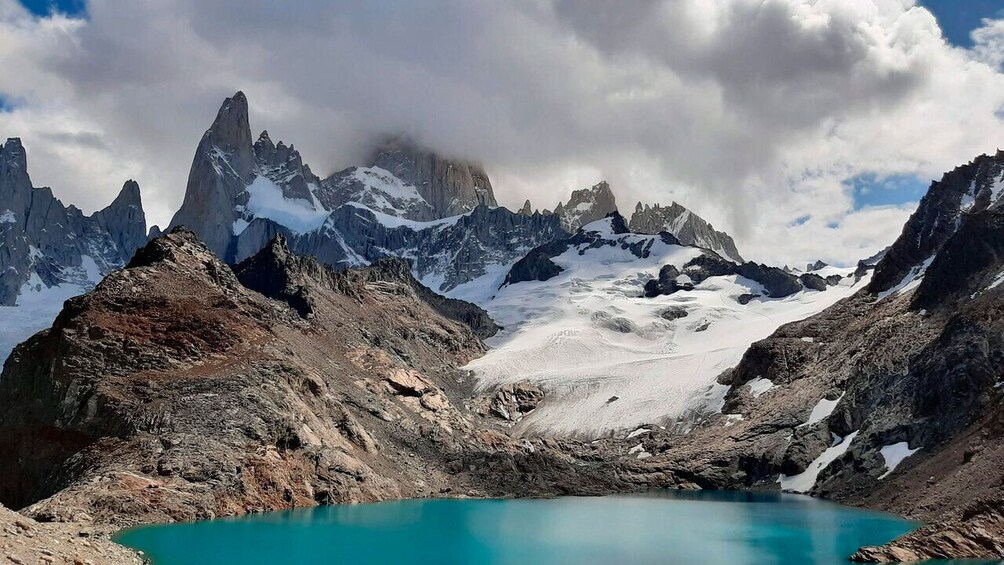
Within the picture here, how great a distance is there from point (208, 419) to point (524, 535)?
2970cm

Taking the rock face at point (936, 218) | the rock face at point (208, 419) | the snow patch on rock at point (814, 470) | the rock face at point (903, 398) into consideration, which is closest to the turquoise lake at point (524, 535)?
the rock face at point (208, 419)

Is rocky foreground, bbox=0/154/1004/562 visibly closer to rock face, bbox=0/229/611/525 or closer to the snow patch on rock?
rock face, bbox=0/229/611/525

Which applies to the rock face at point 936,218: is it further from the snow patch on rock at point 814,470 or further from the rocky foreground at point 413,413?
the snow patch on rock at point 814,470

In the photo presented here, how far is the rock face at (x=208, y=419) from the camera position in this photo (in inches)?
2707

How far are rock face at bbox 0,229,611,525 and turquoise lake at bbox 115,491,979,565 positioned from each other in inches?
184

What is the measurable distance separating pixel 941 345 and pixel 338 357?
71.7 m

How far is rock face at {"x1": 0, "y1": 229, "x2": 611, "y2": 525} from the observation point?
226 ft

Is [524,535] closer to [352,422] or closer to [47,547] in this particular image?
[47,547]

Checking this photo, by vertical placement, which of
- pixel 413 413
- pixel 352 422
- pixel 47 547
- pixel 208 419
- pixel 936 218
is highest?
pixel 936 218

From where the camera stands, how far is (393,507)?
79062 millimetres

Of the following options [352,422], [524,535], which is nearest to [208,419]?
[352,422]

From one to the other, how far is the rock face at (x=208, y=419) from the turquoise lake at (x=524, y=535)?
4.67 meters

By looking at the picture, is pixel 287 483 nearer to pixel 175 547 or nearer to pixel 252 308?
pixel 175 547

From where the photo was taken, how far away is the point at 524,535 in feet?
206
